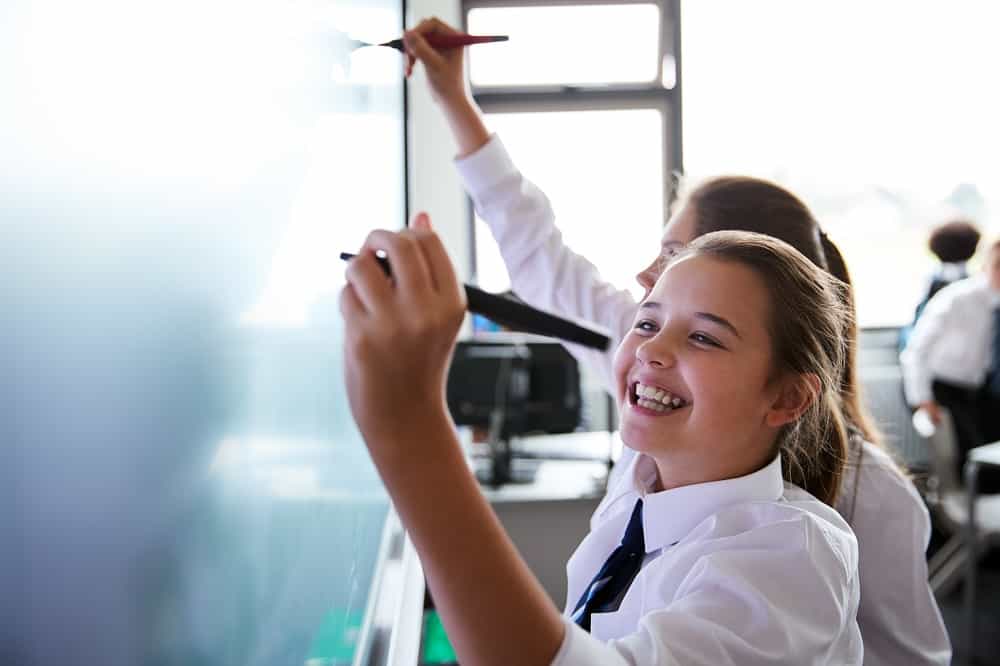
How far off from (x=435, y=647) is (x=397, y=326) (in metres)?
1.89

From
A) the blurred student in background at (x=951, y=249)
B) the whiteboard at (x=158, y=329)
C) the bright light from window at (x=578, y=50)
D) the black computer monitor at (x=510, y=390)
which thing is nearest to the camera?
the whiteboard at (x=158, y=329)

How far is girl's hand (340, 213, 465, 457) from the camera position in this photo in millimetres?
330

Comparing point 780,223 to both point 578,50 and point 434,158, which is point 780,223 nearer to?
point 434,158

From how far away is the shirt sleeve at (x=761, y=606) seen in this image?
1.71 ft

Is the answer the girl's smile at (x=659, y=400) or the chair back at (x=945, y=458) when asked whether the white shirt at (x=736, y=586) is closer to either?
the girl's smile at (x=659, y=400)

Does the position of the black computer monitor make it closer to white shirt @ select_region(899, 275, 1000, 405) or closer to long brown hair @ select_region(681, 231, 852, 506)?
white shirt @ select_region(899, 275, 1000, 405)

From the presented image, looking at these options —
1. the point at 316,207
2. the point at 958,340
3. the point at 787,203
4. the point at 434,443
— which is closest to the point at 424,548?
the point at 434,443

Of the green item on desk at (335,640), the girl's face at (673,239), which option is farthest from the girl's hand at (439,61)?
the green item on desk at (335,640)

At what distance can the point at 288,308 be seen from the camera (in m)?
0.51

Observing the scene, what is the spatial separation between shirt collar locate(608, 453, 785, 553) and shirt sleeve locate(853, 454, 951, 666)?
0.26 meters

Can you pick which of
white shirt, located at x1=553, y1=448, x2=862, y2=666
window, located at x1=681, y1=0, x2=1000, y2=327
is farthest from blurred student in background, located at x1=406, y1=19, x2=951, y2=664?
window, located at x1=681, y1=0, x2=1000, y2=327

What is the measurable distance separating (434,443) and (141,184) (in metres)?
0.15

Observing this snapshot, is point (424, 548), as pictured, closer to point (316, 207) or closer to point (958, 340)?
point (316, 207)

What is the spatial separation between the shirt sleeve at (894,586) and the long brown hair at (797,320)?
0.36 feet
